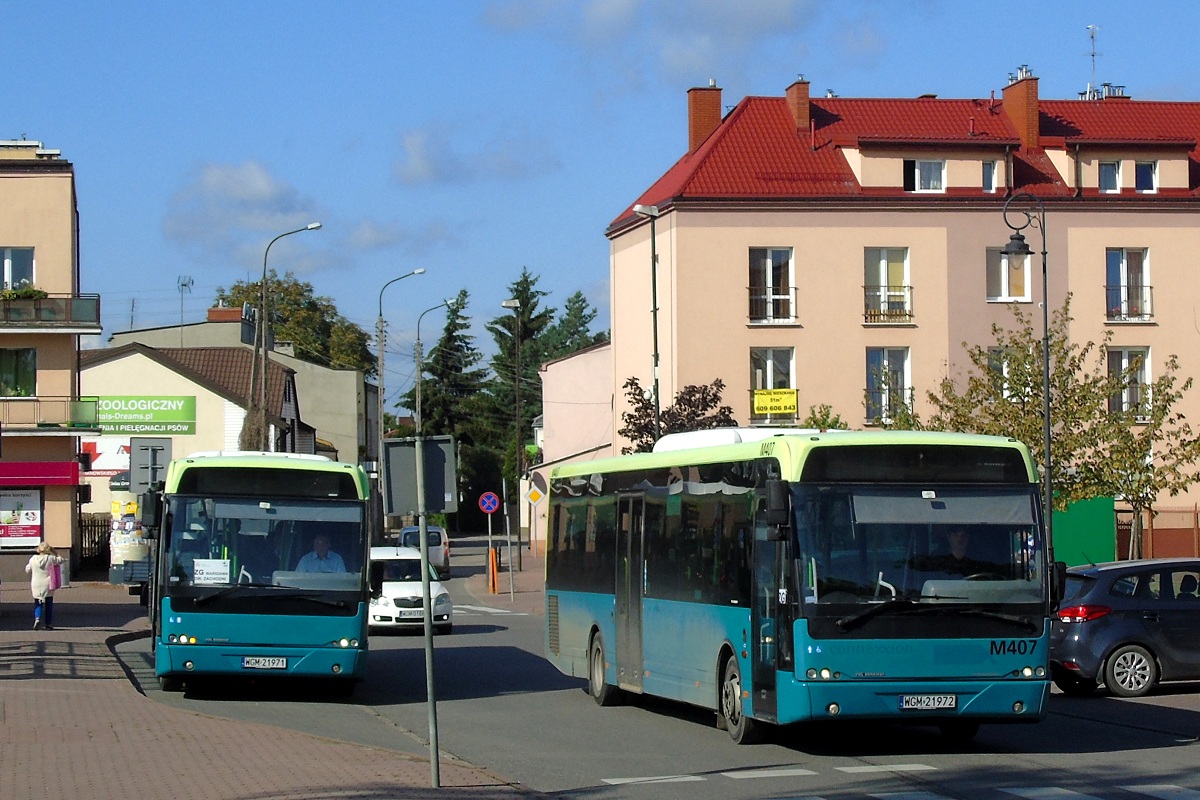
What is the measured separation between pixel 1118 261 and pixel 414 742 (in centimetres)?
4173

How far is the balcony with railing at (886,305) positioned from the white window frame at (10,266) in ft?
84.7

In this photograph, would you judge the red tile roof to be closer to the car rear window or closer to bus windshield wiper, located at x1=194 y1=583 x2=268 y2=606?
the car rear window

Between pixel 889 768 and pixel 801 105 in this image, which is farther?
pixel 801 105

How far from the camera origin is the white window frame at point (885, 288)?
50375 millimetres

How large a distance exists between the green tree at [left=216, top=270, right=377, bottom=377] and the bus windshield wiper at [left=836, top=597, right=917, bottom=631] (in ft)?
312

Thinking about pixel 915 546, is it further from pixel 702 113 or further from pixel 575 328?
pixel 575 328

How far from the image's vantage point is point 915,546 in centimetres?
1313

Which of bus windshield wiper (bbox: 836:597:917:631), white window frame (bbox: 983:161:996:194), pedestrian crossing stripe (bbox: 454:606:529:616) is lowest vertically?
pedestrian crossing stripe (bbox: 454:606:529:616)

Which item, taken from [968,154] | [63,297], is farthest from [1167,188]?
[63,297]

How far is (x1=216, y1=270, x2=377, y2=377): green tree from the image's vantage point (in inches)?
4190

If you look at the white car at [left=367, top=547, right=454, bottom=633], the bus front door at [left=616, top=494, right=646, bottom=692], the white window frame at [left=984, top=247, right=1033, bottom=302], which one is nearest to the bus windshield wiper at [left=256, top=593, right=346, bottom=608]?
the bus front door at [left=616, top=494, right=646, bottom=692]

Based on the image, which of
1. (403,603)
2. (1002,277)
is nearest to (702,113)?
(1002,277)

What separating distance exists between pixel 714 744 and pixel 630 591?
304cm

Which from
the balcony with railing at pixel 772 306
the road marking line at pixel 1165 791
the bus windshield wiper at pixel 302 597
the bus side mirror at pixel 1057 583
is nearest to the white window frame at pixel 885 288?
the balcony with railing at pixel 772 306
